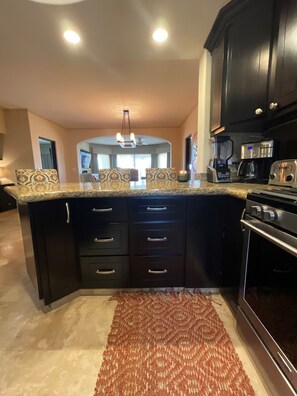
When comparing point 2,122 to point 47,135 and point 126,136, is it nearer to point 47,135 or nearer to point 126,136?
point 47,135

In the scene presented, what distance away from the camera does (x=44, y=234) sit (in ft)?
4.30

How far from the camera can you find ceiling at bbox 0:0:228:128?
1635mm

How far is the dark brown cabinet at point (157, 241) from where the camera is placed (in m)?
1.43

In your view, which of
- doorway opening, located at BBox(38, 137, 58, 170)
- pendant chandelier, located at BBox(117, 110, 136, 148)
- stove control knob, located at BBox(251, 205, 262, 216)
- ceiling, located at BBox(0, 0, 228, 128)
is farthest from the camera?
doorway opening, located at BBox(38, 137, 58, 170)

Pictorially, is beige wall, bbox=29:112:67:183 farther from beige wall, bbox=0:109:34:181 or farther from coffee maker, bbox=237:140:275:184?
coffee maker, bbox=237:140:275:184

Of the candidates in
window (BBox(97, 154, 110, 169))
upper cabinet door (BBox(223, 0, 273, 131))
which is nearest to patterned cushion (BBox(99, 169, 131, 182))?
upper cabinet door (BBox(223, 0, 273, 131))

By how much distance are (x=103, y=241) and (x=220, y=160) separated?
135 centimetres

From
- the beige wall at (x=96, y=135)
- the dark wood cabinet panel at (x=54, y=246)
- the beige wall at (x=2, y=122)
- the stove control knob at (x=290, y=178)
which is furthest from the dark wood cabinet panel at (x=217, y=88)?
the beige wall at (x=2, y=122)

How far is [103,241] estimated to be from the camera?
148 centimetres

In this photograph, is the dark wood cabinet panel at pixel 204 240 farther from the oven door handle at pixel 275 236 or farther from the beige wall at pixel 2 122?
the beige wall at pixel 2 122

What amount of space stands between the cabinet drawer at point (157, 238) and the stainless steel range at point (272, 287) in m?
0.51

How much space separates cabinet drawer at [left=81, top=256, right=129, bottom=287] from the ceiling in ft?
5.95

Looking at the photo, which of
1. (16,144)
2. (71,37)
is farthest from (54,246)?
(16,144)

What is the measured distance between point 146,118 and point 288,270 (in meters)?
5.51
